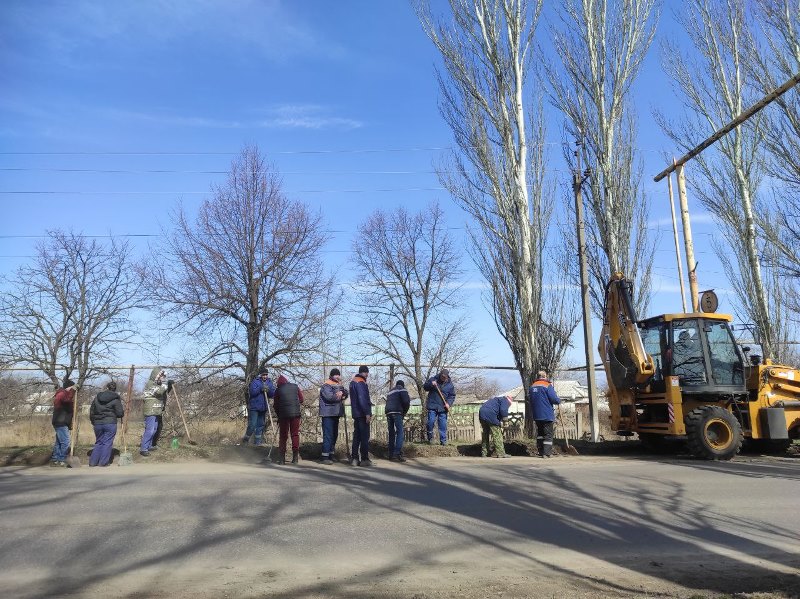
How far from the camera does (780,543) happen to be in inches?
251

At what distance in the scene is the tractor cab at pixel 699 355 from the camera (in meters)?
12.8

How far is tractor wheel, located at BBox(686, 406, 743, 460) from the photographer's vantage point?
39.8 feet

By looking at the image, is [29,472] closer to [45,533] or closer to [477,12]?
[45,533]

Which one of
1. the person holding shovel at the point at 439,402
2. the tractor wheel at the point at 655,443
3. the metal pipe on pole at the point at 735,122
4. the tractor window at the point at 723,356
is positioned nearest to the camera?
the metal pipe on pole at the point at 735,122

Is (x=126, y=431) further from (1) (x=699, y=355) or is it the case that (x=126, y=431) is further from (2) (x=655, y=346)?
(1) (x=699, y=355)

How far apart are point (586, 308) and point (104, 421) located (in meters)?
11.7

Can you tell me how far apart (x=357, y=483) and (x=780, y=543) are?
17.8 feet

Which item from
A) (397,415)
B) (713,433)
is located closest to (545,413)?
(397,415)

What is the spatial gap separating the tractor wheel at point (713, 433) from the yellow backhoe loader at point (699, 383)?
20 mm

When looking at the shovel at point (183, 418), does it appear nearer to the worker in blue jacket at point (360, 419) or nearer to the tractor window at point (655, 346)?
the worker in blue jacket at point (360, 419)

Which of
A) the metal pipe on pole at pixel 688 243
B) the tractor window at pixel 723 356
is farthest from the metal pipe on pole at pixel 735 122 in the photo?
the tractor window at pixel 723 356

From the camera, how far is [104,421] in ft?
37.5

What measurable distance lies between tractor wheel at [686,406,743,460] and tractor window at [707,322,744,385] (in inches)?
32.0

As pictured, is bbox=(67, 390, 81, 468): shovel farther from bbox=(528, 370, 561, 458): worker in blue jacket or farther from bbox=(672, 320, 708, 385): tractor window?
bbox=(672, 320, 708, 385): tractor window
